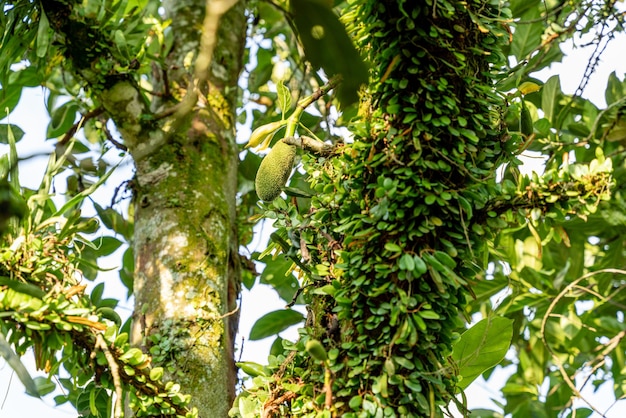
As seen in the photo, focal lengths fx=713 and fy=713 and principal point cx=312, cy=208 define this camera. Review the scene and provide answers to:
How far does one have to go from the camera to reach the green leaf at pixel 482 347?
1.25m

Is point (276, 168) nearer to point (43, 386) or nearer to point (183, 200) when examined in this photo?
point (183, 200)

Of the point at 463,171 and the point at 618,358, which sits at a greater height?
the point at 463,171

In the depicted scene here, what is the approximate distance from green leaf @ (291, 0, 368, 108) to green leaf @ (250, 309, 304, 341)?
1425mm

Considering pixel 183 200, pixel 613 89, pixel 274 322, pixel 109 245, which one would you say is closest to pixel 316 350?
pixel 183 200

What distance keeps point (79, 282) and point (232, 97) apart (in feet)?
2.77

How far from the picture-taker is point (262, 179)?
112 cm

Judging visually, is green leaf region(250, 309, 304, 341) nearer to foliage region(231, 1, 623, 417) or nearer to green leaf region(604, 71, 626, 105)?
foliage region(231, 1, 623, 417)

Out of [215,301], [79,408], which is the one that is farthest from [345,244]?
[79,408]

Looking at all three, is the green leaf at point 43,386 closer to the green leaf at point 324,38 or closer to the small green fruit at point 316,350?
the small green fruit at point 316,350

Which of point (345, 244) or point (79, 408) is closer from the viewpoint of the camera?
point (345, 244)

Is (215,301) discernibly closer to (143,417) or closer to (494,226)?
(143,417)

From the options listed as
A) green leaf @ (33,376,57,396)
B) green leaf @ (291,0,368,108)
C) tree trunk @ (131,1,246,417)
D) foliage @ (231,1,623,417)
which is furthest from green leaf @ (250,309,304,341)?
green leaf @ (291,0,368,108)

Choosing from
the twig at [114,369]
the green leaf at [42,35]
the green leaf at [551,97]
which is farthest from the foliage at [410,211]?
the green leaf at [551,97]

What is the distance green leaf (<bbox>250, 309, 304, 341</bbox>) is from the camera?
1.81m
